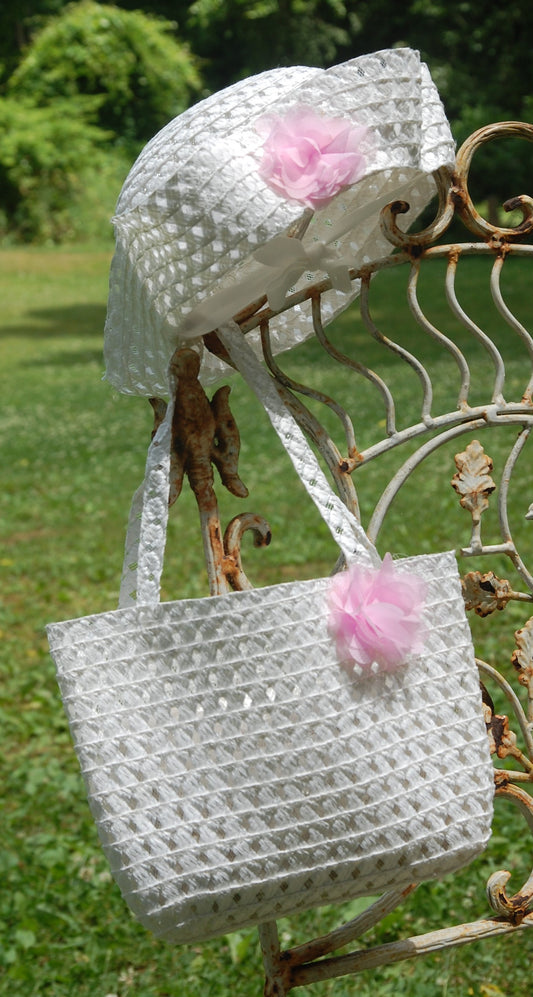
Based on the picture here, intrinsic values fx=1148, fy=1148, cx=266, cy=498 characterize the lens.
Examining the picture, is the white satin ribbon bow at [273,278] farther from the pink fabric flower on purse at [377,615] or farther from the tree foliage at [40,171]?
the tree foliage at [40,171]

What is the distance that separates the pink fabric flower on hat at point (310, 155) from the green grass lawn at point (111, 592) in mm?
1667

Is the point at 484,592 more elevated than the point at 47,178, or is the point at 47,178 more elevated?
the point at 47,178

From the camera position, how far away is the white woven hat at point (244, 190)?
123 centimetres

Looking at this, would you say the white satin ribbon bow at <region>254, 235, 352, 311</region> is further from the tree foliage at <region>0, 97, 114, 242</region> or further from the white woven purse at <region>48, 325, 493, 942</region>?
the tree foliage at <region>0, 97, 114, 242</region>

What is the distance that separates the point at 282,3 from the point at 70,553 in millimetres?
18365

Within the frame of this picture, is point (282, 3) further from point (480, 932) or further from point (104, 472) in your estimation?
point (480, 932)

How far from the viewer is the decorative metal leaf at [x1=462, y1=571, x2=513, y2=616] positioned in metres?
1.47

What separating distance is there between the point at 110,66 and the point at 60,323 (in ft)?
32.8

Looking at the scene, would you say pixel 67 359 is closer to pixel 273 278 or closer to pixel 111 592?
pixel 111 592

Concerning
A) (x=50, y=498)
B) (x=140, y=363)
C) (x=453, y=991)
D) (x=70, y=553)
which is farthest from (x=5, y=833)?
(x=50, y=498)

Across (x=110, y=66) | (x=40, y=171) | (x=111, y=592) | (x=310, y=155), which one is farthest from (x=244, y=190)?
(x=110, y=66)

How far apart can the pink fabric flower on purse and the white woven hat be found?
35cm

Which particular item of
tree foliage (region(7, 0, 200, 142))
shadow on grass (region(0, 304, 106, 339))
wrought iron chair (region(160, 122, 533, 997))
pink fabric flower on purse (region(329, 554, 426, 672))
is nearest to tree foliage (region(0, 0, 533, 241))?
tree foliage (region(7, 0, 200, 142))

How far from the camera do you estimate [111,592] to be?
4887 millimetres
